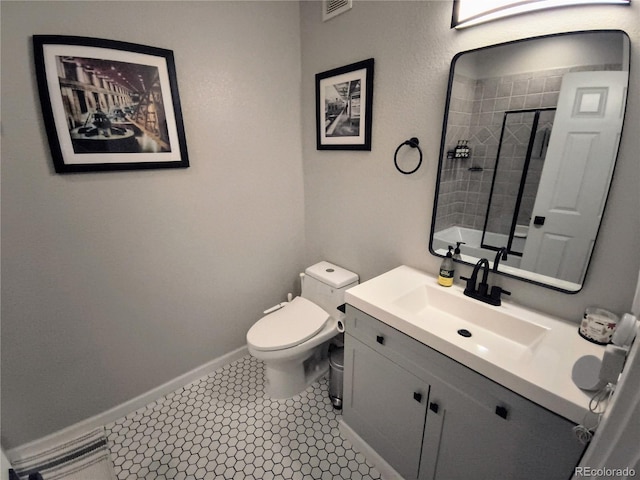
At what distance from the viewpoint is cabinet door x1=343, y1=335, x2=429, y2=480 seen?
3.68 feet

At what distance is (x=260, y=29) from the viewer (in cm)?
168

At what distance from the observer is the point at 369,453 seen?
1.39 m

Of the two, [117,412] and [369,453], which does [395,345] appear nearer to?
[369,453]

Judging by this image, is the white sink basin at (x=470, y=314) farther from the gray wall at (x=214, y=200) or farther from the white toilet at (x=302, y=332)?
the white toilet at (x=302, y=332)

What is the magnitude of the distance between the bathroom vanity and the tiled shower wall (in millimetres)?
401

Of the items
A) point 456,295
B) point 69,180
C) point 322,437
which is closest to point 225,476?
point 322,437

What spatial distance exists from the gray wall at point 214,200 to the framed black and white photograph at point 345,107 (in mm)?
58

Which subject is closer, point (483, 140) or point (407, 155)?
point (483, 140)

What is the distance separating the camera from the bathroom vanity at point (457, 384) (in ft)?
2.60

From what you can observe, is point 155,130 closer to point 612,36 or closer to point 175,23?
point 175,23

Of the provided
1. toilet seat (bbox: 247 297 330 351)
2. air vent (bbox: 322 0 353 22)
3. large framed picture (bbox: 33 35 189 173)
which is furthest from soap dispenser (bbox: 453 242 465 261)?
large framed picture (bbox: 33 35 189 173)

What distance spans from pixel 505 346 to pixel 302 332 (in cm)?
99

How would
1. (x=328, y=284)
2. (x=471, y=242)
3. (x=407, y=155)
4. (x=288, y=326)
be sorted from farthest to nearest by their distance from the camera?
1. (x=328, y=284)
2. (x=288, y=326)
3. (x=407, y=155)
4. (x=471, y=242)

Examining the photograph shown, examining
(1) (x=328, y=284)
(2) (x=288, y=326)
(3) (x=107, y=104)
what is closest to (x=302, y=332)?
(2) (x=288, y=326)
